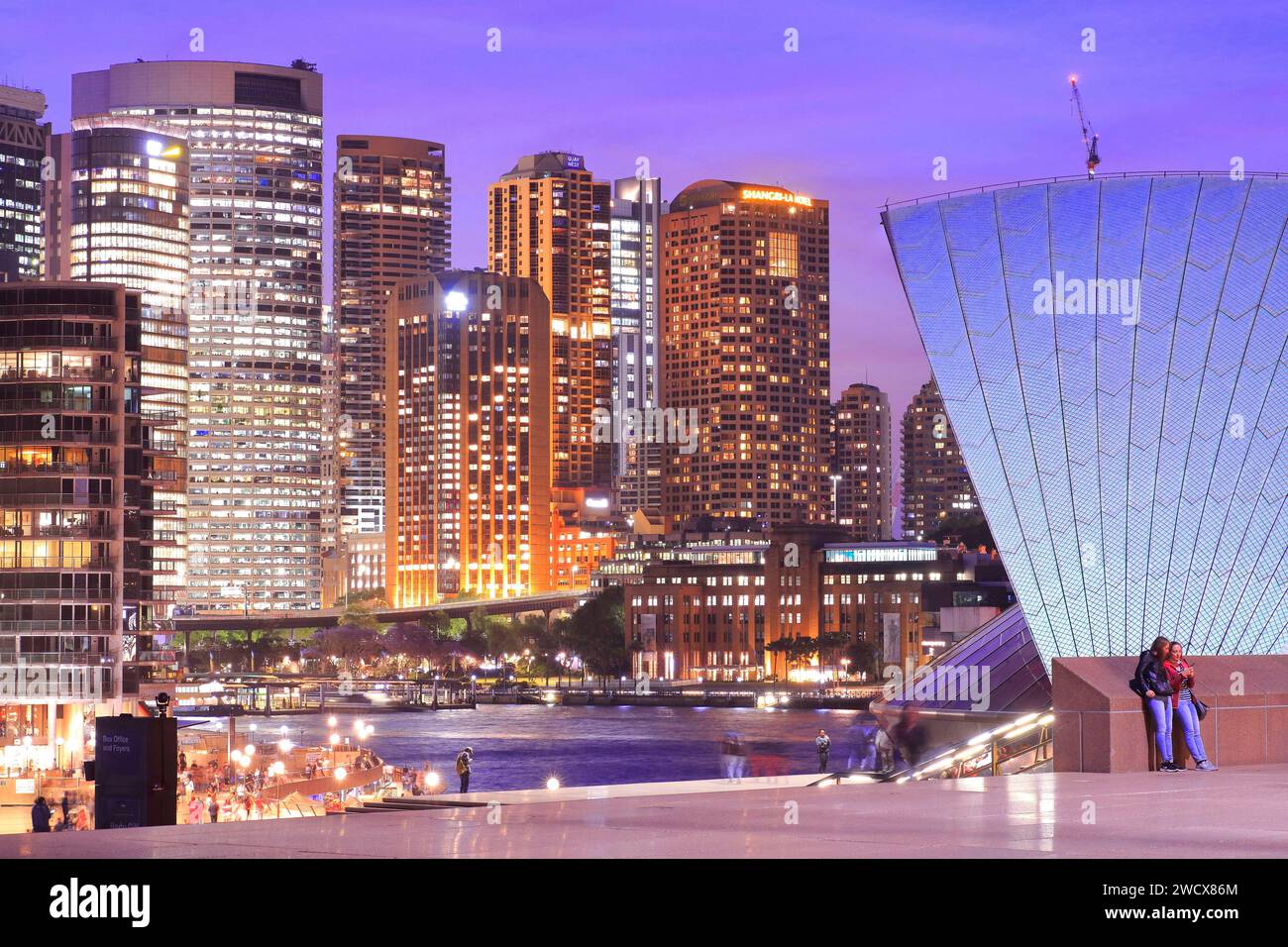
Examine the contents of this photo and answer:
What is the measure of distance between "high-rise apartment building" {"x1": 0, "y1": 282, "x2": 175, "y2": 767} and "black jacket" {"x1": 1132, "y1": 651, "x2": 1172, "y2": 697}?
9883 cm

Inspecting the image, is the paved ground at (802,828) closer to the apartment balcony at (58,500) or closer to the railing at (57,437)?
the apartment balcony at (58,500)

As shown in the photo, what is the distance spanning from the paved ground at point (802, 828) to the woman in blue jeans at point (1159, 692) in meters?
1.71

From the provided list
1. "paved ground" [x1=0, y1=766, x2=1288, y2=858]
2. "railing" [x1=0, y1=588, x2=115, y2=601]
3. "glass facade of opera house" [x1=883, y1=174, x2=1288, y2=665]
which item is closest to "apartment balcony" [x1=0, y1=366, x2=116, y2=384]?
"railing" [x1=0, y1=588, x2=115, y2=601]

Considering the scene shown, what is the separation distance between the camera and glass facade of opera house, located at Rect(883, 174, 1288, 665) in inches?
2115

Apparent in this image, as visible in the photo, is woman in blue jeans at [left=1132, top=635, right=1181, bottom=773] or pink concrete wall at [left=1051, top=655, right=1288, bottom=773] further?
pink concrete wall at [left=1051, top=655, right=1288, bottom=773]

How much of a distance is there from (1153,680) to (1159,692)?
159 mm

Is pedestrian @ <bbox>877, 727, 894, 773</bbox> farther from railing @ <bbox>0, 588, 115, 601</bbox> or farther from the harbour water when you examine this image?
railing @ <bbox>0, 588, 115, 601</bbox>

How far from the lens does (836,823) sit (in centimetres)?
1578

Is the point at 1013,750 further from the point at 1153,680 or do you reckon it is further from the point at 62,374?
the point at 62,374

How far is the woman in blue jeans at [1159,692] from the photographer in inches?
834

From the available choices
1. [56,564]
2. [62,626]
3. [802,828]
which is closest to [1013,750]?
[802,828]

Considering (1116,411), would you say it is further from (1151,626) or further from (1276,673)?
(1276,673)
